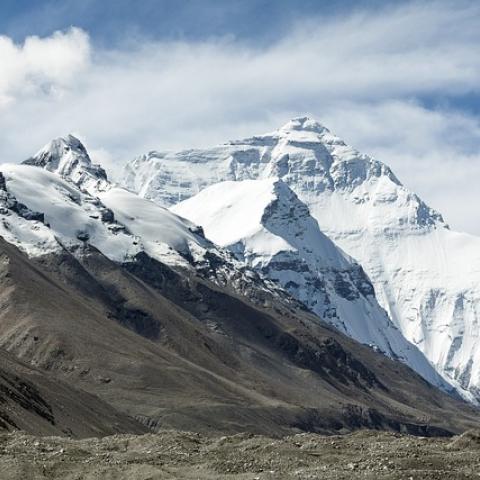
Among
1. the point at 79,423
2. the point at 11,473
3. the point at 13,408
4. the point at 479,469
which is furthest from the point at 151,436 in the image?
the point at 79,423

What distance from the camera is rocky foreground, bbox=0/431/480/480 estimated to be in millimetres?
65688

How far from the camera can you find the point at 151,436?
82812 millimetres

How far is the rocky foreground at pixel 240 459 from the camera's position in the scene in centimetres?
6569

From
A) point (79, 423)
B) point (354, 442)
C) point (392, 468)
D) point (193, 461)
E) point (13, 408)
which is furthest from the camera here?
point (79, 423)

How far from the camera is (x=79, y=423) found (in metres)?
198

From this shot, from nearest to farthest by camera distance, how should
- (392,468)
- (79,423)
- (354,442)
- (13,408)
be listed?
(392,468)
(354,442)
(13,408)
(79,423)

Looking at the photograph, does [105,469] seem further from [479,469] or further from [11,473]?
[479,469]

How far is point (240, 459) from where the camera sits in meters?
71.2

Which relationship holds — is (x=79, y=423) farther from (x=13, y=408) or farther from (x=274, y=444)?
(x=274, y=444)

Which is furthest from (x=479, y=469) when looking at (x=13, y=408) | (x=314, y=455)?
(x=13, y=408)

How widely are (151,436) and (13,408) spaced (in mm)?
80701

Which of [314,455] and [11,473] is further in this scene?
[314,455]

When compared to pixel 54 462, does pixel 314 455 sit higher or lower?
higher

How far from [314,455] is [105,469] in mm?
12155
